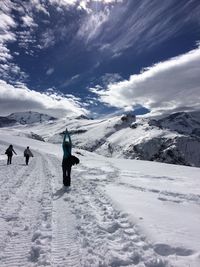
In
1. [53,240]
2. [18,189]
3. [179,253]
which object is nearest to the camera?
[179,253]

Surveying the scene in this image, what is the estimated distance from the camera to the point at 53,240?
22.7 feet

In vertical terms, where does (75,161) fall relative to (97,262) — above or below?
above

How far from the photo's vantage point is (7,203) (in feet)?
35.3

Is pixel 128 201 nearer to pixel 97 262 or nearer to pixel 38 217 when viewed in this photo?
pixel 38 217

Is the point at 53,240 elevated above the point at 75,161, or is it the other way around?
the point at 75,161

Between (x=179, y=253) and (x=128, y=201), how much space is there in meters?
5.46

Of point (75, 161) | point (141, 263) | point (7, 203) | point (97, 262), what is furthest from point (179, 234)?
point (75, 161)

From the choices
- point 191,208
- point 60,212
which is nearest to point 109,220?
point 60,212

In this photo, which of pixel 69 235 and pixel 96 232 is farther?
pixel 96 232

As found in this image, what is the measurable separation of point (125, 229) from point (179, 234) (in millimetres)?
1352

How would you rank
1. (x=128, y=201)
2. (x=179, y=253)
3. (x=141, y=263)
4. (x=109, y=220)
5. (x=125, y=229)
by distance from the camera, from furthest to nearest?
(x=128, y=201) < (x=109, y=220) < (x=125, y=229) < (x=179, y=253) < (x=141, y=263)

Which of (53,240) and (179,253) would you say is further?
(53,240)

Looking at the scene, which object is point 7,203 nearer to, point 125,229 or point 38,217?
point 38,217

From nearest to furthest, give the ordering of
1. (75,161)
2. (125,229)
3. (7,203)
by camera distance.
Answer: (125,229), (7,203), (75,161)
